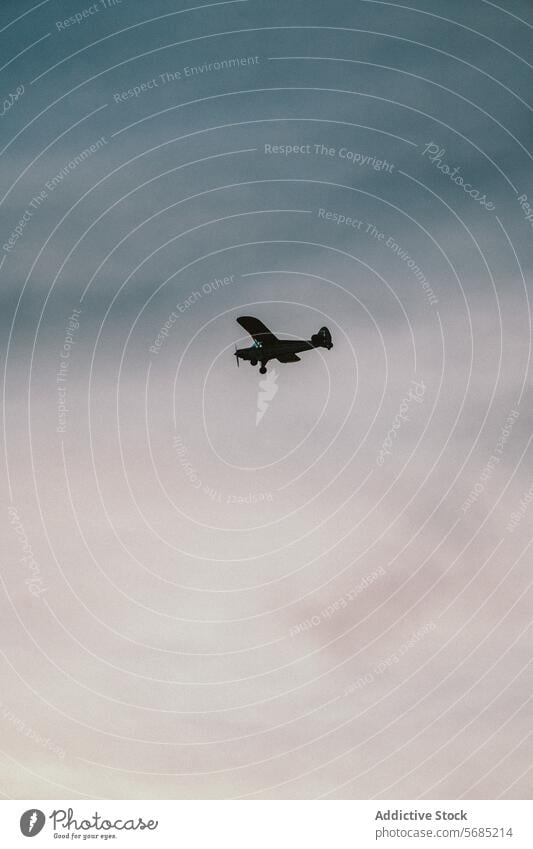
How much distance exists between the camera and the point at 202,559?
84875 mm

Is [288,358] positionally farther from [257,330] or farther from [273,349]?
[257,330]

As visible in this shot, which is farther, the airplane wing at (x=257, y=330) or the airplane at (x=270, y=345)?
the airplane at (x=270, y=345)

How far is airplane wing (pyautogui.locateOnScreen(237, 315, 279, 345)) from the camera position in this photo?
85.6 metres

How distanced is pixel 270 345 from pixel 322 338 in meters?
3.37

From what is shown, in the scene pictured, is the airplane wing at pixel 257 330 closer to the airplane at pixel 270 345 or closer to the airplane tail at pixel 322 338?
the airplane at pixel 270 345

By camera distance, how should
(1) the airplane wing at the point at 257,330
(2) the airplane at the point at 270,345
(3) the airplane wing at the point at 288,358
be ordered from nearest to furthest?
(1) the airplane wing at the point at 257,330
(2) the airplane at the point at 270,345
(3) the airplane wing at the point at 288,358

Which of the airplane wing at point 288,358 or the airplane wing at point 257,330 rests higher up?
the airplane wing at point 257,330

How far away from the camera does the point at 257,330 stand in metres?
87.6

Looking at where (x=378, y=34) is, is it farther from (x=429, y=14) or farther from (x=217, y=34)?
(x=217, y=34)

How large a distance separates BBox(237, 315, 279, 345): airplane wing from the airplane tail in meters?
2.51

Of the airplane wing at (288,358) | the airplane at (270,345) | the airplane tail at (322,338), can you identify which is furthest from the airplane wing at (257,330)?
the airplane tail at (322,338)

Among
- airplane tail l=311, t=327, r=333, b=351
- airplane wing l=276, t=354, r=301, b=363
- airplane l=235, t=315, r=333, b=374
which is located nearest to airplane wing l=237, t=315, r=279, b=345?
airplane l=235, t=315, r=333, b=374

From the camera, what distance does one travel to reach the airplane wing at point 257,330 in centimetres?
8562
